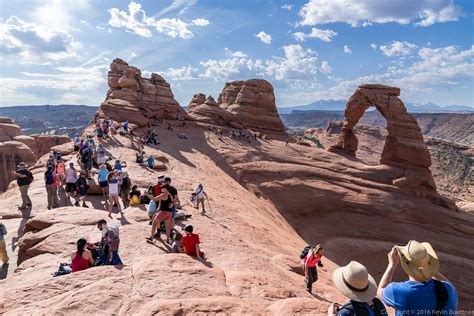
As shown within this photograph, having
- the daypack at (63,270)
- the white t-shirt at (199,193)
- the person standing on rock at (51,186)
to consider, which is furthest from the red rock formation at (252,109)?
the daypack at (63,270)

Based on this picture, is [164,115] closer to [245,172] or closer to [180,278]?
[245,172]

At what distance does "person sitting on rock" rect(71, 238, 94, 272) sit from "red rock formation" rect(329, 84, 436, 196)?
30.0 m

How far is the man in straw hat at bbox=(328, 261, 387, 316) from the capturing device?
3.80m

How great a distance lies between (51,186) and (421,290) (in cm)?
1382

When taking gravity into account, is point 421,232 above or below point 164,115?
below

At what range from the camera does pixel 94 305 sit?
5.92 m

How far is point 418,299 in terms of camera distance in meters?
3.74

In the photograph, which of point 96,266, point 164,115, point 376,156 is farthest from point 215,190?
point 376,156

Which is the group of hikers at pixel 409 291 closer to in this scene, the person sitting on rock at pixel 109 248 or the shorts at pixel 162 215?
the person sitting on rock at pixel 109 248

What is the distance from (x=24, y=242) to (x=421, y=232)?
28407mm

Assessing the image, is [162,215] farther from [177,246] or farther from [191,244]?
[191,244]

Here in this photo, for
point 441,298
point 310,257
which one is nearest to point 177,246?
point 310,257

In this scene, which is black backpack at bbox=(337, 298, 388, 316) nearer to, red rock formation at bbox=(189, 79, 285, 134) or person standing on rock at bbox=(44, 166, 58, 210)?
person standing on rock at bbox=(44, 166, 58, 210)

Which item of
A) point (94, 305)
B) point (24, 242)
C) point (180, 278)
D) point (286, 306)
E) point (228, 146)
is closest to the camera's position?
point (94, 305)
